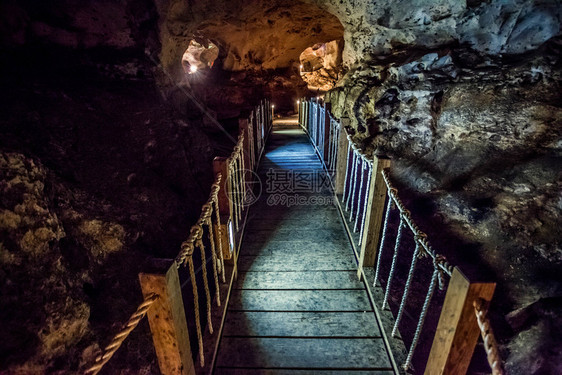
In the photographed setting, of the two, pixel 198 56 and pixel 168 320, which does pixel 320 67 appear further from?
pixel 168 320

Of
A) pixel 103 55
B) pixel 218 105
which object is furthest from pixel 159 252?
pixel 218 105

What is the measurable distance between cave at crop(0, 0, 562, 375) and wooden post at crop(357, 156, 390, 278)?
16cm

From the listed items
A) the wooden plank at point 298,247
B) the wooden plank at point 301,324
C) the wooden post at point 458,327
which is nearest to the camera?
the wooden post at point 458,327

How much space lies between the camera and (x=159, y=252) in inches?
199

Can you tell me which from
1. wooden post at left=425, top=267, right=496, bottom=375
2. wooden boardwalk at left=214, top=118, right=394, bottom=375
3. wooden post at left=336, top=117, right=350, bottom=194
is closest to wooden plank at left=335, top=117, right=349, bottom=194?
wooden post at left=336, top=117, right=350, bottom=194

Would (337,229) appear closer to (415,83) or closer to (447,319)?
(447,319)

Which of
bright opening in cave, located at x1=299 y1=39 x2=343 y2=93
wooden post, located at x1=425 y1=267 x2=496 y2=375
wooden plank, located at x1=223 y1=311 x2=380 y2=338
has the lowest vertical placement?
wooden plank, located at x1=223 y1=311 x2=380 y2=338

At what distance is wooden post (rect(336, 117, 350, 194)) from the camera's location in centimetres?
438

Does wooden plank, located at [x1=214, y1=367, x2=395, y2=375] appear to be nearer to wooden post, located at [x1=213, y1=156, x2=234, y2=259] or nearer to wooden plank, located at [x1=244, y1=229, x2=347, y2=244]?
wooden post, located at [x1=213, y1=156, x2=234, y2=259]

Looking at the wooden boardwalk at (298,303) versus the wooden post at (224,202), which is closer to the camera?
the wooden boardwalk at (298,303)

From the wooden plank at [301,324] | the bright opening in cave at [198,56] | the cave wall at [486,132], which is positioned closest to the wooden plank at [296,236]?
the wooden plank at [301,324]

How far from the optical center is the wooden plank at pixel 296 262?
3.46 m

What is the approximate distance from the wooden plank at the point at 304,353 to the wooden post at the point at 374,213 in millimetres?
906

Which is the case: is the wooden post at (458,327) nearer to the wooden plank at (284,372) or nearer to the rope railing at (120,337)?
the wooden plank at (284,372)
